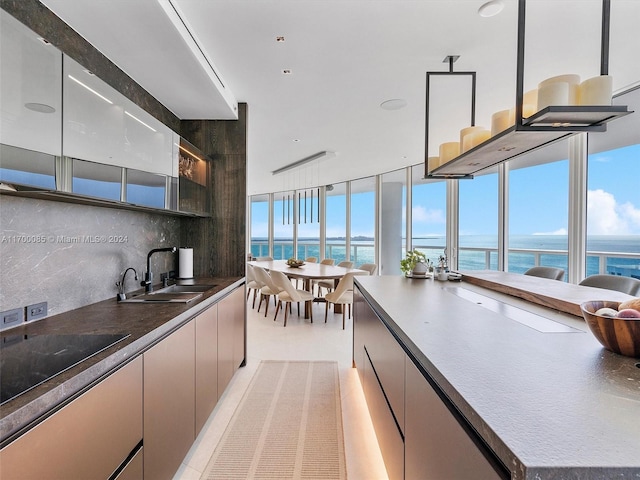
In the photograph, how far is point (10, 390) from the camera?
84 cm

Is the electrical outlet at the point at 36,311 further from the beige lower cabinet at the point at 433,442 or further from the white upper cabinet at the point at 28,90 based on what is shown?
the beige lower cabinet at the point at 433,442

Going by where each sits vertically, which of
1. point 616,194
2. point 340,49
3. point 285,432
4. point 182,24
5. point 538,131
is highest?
point 340,49

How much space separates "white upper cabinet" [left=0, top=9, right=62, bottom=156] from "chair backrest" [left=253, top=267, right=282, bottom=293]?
3.83m

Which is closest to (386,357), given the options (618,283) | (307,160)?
(618,283)

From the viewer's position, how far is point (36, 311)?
153cm

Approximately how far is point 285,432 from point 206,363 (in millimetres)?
726

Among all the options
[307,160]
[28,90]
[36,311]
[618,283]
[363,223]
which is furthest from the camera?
[363,223]

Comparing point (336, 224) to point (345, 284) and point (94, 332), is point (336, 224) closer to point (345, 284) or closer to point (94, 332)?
point (345, 284)

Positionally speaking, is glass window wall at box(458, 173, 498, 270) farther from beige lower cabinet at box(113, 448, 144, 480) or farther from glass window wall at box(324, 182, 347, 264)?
beige lower cabinet at box(113, 448, 144, 480)

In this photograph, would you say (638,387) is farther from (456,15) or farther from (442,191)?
(442,191)

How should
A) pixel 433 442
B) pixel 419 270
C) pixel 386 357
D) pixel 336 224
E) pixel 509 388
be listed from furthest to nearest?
pixel 336 224 → pixel 419 270 → pixel 386 357 → pixel 433 442 → pixel 509 388

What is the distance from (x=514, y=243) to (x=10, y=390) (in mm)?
5425

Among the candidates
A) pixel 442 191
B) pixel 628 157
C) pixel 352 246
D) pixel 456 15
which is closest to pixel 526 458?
pixel 456 15

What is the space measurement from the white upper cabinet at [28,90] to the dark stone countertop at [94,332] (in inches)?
29.7
